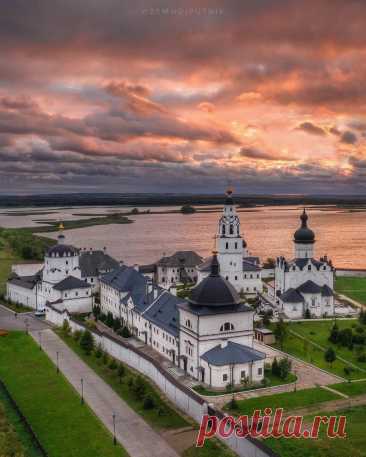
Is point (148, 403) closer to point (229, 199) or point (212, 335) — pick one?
point (212, 335)

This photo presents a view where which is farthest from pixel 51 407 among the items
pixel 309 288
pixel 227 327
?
pixel 309 288

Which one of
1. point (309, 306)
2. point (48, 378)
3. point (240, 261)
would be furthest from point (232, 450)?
point (240, 261)

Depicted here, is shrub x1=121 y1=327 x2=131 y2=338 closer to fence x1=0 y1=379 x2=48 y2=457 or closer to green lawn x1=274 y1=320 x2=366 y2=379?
green lawn x1=274 y1=320 x2=366 y2=379

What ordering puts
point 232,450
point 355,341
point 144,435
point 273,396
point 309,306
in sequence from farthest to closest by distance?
point 309,306 → point 355,341 → point 273,396 → point 144,435 → point 232,450

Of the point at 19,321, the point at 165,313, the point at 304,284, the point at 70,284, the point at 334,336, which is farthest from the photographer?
the point at 304,284

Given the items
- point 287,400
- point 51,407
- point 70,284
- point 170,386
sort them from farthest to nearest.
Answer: point 70,284
point 170,386
point 287,400
point 51,407

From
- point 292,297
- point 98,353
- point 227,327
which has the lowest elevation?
point 98,353

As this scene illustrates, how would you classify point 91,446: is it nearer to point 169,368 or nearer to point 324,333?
point 169,368

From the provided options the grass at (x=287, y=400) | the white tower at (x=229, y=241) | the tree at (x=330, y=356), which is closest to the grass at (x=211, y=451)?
the grass at (x=287, y=400)
